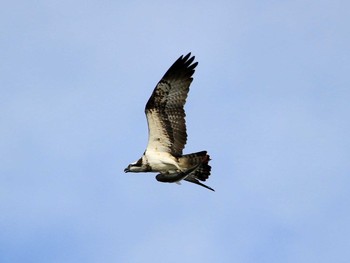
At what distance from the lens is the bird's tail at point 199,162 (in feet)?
34.0

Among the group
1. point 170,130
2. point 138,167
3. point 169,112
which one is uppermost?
point 169,112

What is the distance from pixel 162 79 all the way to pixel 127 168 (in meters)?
2.36

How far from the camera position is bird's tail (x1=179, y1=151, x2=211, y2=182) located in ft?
A: 34.0

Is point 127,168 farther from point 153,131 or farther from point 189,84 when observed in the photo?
point 189,84

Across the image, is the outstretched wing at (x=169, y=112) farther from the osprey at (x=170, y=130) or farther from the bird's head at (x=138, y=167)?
the bird's head at (x=138, y=167)

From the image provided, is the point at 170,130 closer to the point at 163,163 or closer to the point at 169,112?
the point at 169,112

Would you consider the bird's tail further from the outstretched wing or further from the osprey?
the outstretched wing

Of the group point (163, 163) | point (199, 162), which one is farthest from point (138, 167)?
point (199, 162)

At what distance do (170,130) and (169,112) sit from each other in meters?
0.45

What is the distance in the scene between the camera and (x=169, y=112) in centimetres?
1080

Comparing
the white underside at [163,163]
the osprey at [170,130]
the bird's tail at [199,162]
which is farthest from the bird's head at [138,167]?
the bird's tail at [199,162]

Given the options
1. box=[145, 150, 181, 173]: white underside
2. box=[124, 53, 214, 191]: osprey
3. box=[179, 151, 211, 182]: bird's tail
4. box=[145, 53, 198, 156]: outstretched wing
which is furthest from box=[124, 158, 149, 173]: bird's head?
box=[179, 151, 211, 182]: bird's tail

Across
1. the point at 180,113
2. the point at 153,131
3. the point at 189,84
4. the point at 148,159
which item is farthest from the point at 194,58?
the point at 148,159

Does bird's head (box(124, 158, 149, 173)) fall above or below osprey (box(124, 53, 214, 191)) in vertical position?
below
